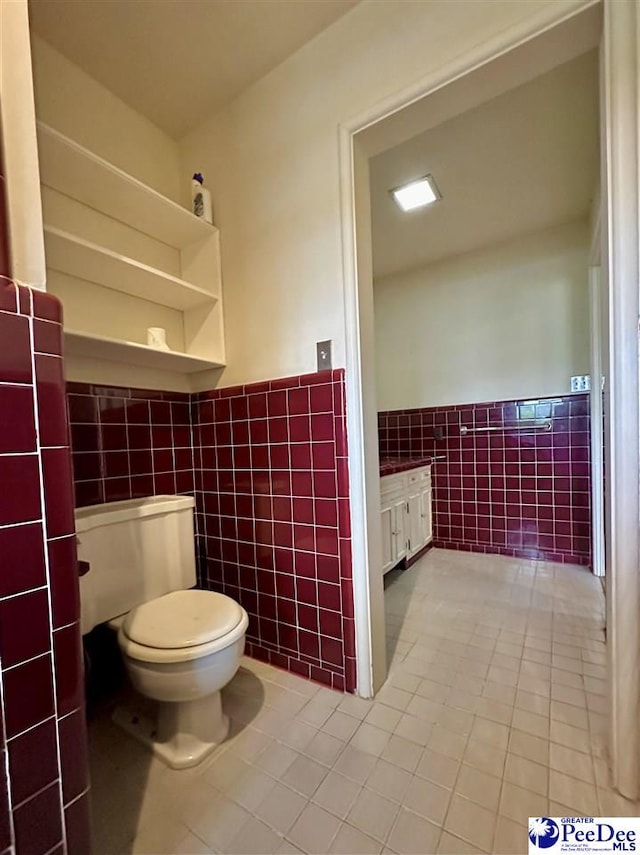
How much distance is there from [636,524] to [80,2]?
2.48 metres

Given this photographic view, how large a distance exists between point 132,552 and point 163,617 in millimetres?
319

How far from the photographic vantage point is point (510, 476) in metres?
2.92

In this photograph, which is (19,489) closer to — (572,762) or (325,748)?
(325,748)

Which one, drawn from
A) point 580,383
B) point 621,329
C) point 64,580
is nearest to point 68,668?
point 64,580

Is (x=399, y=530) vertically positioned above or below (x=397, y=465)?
below

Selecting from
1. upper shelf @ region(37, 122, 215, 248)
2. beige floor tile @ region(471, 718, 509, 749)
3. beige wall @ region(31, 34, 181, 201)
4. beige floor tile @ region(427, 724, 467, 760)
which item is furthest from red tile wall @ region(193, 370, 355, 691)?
beige wall @ region(31, 34, 181, 201)

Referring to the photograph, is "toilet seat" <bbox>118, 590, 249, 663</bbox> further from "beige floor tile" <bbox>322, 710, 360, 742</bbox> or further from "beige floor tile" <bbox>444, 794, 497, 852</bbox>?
"beige floor tile" <bbox>444, 794, 497, 852</bbox>

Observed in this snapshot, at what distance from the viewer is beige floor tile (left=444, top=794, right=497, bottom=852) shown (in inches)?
36.4

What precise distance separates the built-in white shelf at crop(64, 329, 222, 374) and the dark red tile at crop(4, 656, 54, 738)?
1.05 m

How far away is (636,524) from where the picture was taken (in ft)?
3.31

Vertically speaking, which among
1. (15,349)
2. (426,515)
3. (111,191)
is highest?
(111,191)

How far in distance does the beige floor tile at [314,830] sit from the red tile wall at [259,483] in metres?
0.48

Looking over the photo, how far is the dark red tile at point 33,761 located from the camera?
650mm

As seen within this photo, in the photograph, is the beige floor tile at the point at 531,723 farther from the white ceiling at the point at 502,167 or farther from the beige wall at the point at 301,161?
the white ceiling at the point at 502,167
